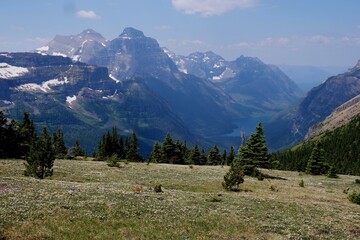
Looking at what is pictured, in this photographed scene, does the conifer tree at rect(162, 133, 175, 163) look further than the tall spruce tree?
Yes

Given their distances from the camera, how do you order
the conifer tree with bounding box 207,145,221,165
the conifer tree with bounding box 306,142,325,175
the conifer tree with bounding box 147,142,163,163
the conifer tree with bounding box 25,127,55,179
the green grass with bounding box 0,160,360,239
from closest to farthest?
the green grass with bounding box 0,160,360,239 < the conifer tree with bounding box 25,127,55,179 < the conifer tree with bounding box 306,142,325,175 < the conifer tree with bounding box 147,142,163,163 < the conifer tree with bounding box 207,145,221,165

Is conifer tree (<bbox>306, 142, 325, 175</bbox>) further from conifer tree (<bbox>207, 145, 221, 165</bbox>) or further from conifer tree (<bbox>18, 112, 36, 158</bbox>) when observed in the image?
conifer tree (<bbox>18, 112, 36, 158</bbox>)

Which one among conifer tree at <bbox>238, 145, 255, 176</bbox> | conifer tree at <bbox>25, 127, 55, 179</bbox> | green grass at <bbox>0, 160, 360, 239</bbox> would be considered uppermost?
conifer tree at <bbox>238, 145, 255, 176</bbox>

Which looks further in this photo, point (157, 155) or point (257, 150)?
point (157, 155)

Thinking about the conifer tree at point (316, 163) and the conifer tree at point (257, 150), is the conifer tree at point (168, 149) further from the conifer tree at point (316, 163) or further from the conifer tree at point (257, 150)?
the conifer tree at point (257, 150)

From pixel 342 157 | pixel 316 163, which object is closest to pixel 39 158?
pixel 316 163

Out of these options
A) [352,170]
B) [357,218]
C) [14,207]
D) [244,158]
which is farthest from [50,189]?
[352,170]

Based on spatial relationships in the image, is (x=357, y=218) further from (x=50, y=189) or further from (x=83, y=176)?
(x=83, y=176)

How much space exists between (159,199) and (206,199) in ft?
16.9

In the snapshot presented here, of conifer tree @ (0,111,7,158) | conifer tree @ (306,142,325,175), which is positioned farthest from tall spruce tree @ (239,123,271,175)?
conifer tree @ (0,111,7,158)

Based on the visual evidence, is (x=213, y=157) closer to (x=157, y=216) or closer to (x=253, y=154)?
(x=253, y=154)

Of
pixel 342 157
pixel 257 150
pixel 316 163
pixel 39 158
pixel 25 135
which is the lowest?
pixel 39 158

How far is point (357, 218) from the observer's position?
1341 inches

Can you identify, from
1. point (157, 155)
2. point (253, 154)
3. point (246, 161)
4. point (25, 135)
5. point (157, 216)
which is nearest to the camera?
point (157, 216)
